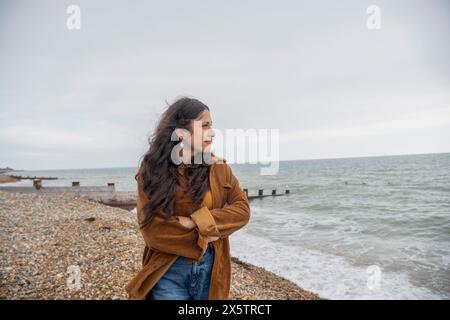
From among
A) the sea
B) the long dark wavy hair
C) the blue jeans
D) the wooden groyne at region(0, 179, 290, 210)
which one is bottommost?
the sea

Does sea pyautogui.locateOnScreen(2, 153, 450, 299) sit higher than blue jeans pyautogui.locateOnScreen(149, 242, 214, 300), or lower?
lower

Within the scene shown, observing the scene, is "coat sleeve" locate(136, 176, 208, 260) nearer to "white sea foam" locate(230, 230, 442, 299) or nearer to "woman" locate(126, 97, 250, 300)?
"woman" locate(126, 97, 250, 300)

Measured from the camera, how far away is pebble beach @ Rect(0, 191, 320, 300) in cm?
507

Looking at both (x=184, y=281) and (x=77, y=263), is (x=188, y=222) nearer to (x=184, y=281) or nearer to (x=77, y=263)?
(x=184, y=281)

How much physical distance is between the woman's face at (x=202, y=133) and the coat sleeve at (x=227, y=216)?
32cm

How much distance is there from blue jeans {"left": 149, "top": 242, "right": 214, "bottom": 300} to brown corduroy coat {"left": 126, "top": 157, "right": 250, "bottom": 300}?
0.16 ft

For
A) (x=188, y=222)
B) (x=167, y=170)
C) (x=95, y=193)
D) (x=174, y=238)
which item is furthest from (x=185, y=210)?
(x=95, y=193)

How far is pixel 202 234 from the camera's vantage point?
2084 mm

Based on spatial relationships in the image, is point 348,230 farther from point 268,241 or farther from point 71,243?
point 71,243

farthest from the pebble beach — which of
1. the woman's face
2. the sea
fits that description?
the woman's face

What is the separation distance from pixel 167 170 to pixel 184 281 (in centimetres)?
86

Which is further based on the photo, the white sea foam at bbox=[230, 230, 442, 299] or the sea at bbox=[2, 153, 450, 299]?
the sea at bbox=[2, 153, 450, 299]
